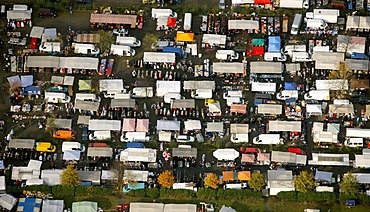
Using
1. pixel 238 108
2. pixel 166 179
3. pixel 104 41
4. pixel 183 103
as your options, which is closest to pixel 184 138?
pixel 183 103

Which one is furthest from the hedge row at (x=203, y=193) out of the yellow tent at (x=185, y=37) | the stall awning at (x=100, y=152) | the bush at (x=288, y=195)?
the yellow tent at (x=185, y=37)

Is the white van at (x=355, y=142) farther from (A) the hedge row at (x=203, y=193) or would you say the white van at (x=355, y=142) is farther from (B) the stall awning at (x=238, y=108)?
(B) the stall awning at (x=238, y=108)

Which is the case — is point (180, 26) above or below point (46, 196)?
above

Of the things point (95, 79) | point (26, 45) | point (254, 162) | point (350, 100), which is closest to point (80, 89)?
point (95, 79)

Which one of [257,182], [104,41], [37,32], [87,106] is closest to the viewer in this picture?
[257,182]

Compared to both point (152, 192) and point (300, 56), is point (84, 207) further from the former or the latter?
point (300, 56)

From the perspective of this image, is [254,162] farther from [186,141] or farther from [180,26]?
[180,26]
